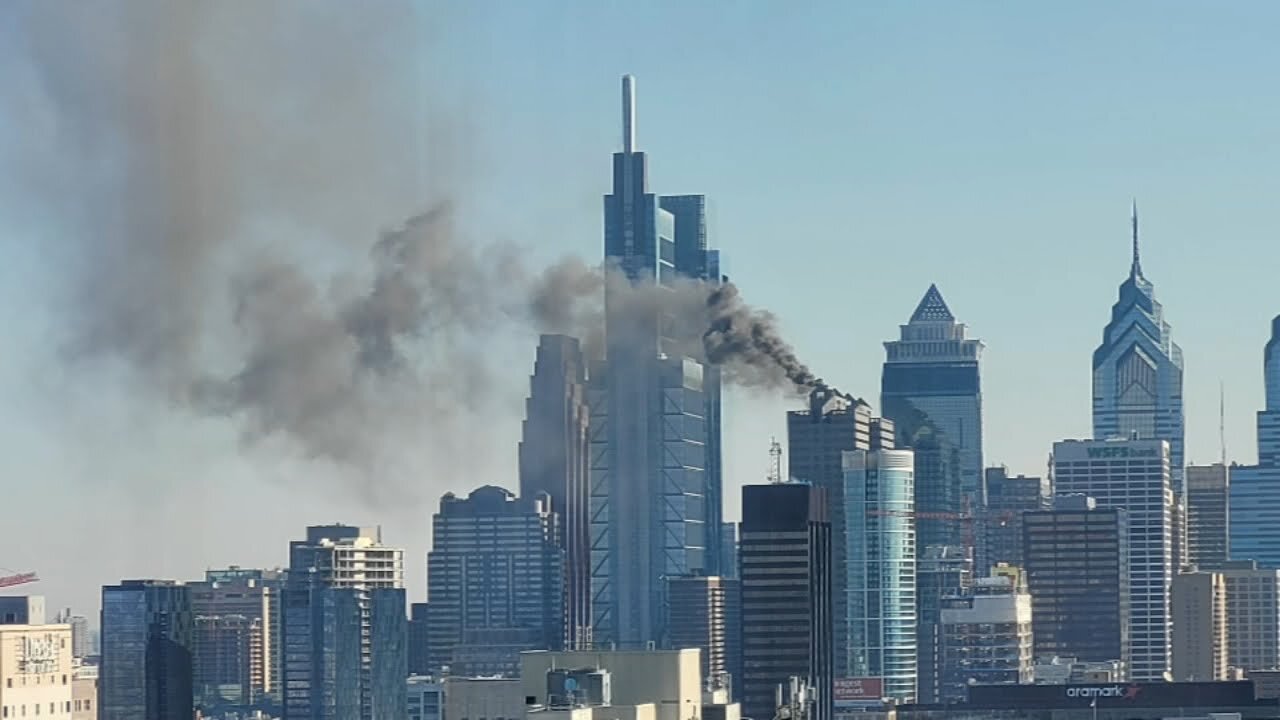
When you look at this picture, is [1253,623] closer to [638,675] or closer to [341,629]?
[341,629]

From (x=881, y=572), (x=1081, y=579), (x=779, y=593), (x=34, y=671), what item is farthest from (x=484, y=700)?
(x=1081, y=579)

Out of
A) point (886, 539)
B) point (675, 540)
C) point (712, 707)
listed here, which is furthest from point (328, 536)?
point (712, 707)

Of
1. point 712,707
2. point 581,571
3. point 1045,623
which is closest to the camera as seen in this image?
point 712,707

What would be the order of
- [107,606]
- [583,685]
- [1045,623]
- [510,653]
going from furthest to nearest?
[1045,623] < [510,653] < [107,606] < [583,685]

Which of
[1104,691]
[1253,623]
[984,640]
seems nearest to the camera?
[1104,691]

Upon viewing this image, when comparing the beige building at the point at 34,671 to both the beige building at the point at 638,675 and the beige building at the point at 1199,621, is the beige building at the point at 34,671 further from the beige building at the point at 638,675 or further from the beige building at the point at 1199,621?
the beige building at the point at 1199,621

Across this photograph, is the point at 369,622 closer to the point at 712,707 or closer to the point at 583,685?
the point at 712,707

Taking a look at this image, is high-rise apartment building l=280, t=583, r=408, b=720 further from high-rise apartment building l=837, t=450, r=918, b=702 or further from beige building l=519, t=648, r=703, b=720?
beige building l=519, t=648, r=703, b=720
